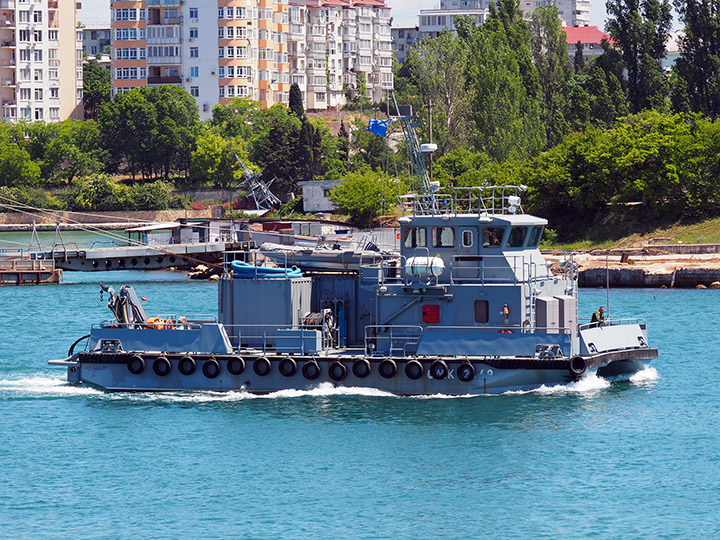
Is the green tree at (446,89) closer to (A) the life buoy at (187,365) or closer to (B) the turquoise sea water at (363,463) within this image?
(B) the turquoise sea water at (363,463)

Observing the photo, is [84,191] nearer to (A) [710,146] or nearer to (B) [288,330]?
(A) [710,146]

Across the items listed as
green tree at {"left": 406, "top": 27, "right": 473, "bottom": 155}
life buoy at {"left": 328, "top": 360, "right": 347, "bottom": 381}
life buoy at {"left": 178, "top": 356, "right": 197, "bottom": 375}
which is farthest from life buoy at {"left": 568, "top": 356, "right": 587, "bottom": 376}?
green tree at {"left": 406, "top": 27, "right": 473, "bottom": 155}

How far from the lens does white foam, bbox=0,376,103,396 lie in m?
31.7

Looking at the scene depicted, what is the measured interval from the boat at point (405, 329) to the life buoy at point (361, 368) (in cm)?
3

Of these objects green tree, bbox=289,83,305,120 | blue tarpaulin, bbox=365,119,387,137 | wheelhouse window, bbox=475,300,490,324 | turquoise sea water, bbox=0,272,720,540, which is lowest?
turquoise sea water, bbox=0,272,720,540

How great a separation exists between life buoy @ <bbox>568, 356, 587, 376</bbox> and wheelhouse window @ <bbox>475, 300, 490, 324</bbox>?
2.25 meters

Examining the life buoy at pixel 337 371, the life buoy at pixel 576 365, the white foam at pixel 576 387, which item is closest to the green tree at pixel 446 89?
the white foam at pixel 576 387

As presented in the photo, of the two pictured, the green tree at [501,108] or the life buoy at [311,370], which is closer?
the life buoy at [311,370]

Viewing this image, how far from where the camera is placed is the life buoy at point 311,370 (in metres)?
29.5

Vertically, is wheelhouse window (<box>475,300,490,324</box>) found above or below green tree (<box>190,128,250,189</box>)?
below

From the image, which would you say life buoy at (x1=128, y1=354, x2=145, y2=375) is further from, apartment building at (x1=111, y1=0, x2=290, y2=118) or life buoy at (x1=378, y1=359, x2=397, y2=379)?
apartment building at (x1=111, y1=0, x2=290, y2=118)

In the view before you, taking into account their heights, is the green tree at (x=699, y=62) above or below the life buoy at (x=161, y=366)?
above

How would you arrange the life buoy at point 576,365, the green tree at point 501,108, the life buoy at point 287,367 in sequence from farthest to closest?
the green tree at point 501,108 → the life buoy at point 287,367 → the life buoy at point 576,365

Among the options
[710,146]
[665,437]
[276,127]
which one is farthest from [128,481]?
[276,127]
